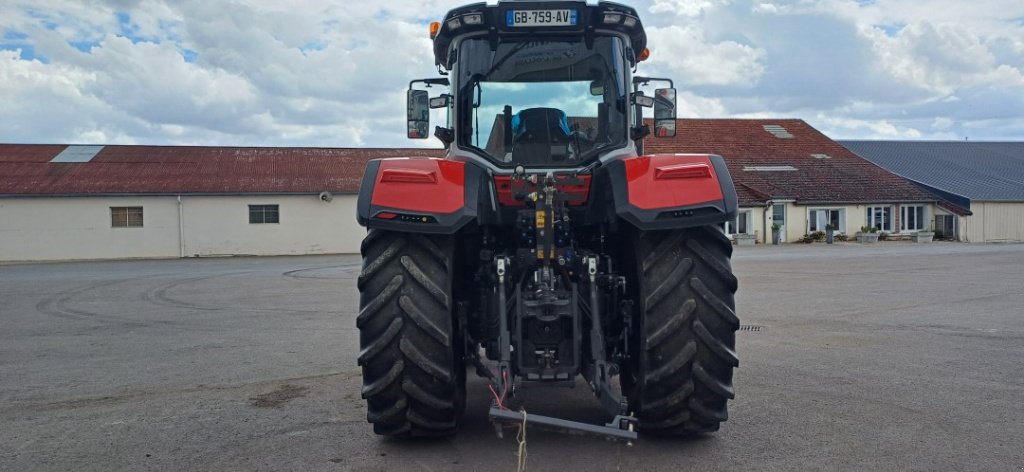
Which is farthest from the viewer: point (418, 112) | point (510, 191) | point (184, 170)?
point (184, 170)

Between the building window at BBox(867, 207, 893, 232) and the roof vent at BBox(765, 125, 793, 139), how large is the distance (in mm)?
7375

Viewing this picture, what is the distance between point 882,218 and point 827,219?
3555 millimetres

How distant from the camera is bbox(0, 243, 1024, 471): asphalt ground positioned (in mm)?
5125

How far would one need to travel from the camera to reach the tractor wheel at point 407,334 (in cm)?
500

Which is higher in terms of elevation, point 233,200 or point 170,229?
point 233,200

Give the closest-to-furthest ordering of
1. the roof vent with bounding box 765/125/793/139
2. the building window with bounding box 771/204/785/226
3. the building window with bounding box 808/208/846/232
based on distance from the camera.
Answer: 1. the building window with bounding box 771/204/785/226
2. the building window with bounding box 808/208/846/232
3. the roof vent with bounding box 765/125/793/139

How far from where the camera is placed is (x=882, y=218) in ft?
148

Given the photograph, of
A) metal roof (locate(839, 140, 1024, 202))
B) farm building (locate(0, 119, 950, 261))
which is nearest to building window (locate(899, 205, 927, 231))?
farm building (locate(0, 119, 950, 261))

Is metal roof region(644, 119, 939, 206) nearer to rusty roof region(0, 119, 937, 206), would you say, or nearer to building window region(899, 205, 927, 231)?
rusty roof region(0, 119, 937, 206)

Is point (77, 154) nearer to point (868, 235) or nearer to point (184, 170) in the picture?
point (184, 170)

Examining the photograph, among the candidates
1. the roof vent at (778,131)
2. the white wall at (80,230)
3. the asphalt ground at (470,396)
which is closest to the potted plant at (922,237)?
the roof vent at (778,131)

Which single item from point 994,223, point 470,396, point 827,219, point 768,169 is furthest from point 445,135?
point 994,223

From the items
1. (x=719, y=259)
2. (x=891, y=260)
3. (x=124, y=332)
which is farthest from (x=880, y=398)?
(x=891, y=260)

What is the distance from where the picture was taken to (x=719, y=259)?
5105 millimetres
